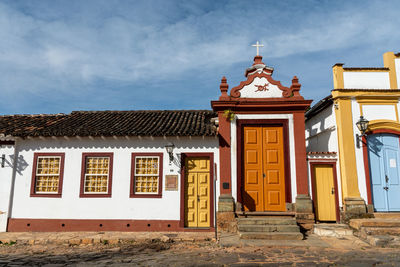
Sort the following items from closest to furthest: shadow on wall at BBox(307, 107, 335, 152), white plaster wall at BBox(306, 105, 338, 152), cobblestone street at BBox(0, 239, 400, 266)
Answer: cobblestone street at BBox(0, 239, 400, 266), white plaster wall at BBox(306, 105, 338, 152), shadow on wall at BBox(307, 107, 335, 152)

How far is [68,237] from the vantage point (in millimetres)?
8805

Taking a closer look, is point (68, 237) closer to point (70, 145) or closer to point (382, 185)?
point (70, 145)

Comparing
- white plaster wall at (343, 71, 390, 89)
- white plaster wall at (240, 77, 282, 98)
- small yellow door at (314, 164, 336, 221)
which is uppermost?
white plaster wall at (343, 71, 390, 89)

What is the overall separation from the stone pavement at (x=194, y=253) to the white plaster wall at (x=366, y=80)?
5372 millimetres

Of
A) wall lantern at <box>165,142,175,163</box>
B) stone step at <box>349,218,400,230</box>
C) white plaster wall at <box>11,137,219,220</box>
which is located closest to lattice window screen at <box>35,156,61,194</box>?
white plaster wall at <box>11,137,219,220</box>

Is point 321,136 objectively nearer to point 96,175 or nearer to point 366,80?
point 366,80

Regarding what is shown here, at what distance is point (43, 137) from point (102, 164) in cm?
240

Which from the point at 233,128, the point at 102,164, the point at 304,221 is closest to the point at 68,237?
the point at 102,164

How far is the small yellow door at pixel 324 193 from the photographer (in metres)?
9.84

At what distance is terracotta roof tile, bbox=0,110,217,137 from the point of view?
1010cm

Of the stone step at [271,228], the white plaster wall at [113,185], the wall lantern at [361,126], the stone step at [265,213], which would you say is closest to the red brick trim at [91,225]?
the white plaster wall at [113,185]

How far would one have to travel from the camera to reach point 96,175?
1021 cm

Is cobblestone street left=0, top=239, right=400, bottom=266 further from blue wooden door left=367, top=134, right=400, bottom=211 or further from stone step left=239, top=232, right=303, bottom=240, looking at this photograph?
blue wooden door left=367, top=134, right=400, bottom=211

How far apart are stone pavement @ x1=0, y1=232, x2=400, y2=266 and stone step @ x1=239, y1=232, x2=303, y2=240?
194 mm
